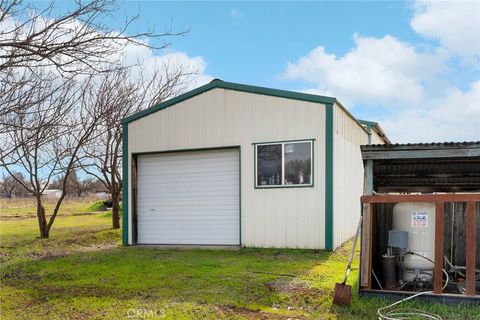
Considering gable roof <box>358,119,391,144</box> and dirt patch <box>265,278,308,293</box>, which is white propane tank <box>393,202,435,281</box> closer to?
dirt patch <box>265,278,308,293</box>

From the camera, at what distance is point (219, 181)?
10.4 metres

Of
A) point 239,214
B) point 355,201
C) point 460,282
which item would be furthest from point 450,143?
point 355,201

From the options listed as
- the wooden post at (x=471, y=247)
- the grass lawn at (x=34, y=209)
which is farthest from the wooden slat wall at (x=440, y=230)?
the grass lawn at (x=34, y=209)

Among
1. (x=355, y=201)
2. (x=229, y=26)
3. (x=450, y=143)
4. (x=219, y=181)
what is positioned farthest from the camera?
(x=355, y=201)

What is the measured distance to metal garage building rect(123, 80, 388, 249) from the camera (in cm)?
928

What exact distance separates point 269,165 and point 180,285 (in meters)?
4.25

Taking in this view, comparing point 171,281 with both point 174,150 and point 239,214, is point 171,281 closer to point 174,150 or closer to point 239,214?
point 239,214

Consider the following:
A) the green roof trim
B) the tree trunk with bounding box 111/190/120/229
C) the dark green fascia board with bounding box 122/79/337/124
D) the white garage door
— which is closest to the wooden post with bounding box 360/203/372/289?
the dark green fascia board with bounding box 122/79/337/124

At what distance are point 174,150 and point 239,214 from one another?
2.31 meters

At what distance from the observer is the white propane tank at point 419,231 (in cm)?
545

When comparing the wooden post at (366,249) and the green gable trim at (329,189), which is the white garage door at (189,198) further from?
the wooden post at (366,249)

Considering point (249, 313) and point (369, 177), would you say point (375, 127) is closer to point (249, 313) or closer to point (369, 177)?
point (369, 177)

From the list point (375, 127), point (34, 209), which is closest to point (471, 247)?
point (375, 127)

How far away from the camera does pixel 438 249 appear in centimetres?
520
